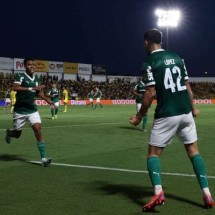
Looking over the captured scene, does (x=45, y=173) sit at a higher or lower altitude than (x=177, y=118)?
lower

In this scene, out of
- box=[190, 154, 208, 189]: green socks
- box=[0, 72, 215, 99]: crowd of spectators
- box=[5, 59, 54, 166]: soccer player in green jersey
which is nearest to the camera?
box=[190, 154, 208, 189]: green socks

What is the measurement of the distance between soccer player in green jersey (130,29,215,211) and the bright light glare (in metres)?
38.7

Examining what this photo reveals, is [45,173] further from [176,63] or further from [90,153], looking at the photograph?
[176,63]

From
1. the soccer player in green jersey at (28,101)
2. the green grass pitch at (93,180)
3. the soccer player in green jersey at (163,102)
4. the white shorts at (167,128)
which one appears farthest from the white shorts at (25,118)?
the white shorts at (167,128)

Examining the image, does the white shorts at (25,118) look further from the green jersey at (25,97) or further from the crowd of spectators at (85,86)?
the crowd of spectators at (85,86)

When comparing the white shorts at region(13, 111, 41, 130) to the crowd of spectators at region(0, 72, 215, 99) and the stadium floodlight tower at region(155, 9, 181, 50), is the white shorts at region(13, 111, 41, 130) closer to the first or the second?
the stadium floodlight tower at region(155, 9, 181, 50)

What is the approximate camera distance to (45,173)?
9.45m

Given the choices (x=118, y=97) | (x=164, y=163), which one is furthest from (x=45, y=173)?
(x=118, y=97)

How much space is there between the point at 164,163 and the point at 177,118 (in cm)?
425

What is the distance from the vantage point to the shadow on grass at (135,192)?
7090mm

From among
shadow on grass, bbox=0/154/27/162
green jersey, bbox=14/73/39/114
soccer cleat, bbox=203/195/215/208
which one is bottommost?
shadow on grass, bbox=0/154/27/162

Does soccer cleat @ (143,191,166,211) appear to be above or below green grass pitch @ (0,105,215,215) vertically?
above

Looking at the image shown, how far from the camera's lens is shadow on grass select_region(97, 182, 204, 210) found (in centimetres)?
709

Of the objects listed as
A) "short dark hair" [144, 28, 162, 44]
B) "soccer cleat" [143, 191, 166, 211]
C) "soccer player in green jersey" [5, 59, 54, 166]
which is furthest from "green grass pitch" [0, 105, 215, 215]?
"short dark hair" [144, 28, 162, 44]
